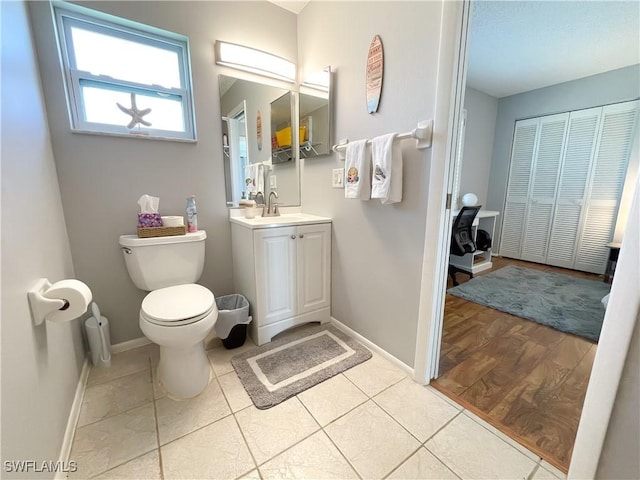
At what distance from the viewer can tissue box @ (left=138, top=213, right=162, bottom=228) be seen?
1545 mm

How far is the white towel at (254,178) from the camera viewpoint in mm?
2056

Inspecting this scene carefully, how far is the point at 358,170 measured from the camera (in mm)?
1517

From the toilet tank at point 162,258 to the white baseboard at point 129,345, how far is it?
0.45m

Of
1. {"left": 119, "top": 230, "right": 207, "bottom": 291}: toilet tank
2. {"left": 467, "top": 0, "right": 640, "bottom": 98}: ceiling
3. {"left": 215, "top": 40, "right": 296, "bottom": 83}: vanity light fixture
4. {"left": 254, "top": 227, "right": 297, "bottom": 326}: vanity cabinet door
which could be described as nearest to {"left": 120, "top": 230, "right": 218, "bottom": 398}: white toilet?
{"left": 119, "top": 230, "right": 207, "bottom": 291}: toilet tank

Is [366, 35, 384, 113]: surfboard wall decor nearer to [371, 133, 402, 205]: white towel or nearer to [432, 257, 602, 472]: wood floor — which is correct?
[371, 133, 402, 205]: white towel

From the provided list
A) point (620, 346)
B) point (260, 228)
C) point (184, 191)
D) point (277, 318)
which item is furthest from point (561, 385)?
point (184, 191)

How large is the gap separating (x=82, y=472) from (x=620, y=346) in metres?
1.89

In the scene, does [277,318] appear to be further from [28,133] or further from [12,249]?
[28,133]

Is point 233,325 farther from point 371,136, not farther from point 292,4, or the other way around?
point 292,4

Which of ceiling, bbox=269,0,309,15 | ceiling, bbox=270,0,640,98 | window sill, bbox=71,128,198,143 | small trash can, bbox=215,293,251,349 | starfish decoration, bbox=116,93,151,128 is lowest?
small trash can, bbox=215,293,251,349

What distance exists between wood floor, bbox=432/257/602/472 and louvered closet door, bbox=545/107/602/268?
2235 millimetres

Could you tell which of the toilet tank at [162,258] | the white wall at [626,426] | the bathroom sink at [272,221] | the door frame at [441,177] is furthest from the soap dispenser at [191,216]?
the white wall at [626,426]

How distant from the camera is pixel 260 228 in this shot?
1.63m

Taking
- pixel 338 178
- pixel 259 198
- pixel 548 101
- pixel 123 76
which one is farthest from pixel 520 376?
pixel 548 101
